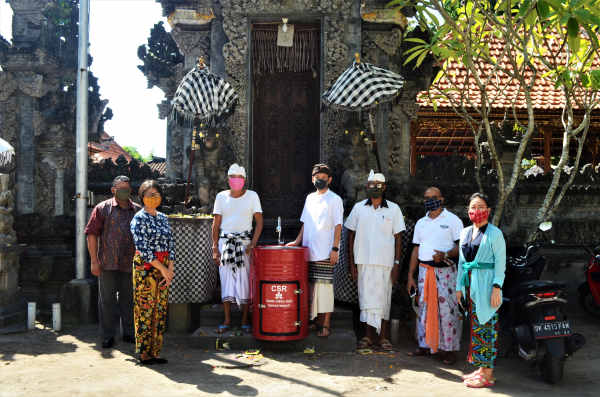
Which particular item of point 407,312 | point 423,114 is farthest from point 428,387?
point 423,114

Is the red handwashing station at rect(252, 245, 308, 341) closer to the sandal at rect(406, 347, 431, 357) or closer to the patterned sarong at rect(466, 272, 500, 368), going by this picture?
the sandal at rect(406, 347, 431, 357)

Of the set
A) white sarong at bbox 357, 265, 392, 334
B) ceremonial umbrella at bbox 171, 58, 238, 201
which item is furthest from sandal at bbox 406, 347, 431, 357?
ceremonial umbrella at bbox 171, 58, 238, 201

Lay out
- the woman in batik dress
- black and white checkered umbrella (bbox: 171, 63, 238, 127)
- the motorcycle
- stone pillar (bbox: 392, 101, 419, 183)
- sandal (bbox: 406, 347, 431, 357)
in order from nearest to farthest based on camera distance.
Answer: the woman in batik dress < sandal (bbox: 406, 347, 431, 357) < black and white checkered umbrella (bbox: 171, 63, 238, 127) < the motorcycle < stone pillar (bbox: 392, 101, 419, 183)

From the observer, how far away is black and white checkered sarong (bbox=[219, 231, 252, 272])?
6.18 metres

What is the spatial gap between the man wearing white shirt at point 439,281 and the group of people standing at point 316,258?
0.03 feet

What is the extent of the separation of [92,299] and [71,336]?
0.81m

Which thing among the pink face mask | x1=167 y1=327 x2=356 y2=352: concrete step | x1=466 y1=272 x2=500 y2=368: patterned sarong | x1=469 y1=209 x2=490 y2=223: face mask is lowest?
x1=167 y1=327 x2=356 y2=352: concrete step

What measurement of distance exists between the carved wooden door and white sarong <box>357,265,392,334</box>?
12.4 feet

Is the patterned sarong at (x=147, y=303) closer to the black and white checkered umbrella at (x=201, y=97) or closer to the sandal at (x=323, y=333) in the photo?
the sandal at (x=323, y=333)

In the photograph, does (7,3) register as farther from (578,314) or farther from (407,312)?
(578,314)

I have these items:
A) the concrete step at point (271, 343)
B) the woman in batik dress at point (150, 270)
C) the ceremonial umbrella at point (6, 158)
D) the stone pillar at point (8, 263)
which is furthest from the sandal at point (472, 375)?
the ceremonial umbrella at point (6, 158)

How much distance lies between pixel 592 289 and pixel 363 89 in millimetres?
4580

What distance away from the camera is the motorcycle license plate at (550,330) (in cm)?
512

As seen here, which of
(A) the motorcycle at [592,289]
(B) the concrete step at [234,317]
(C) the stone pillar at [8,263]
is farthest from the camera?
(A) the motorcycle at [592,289]
